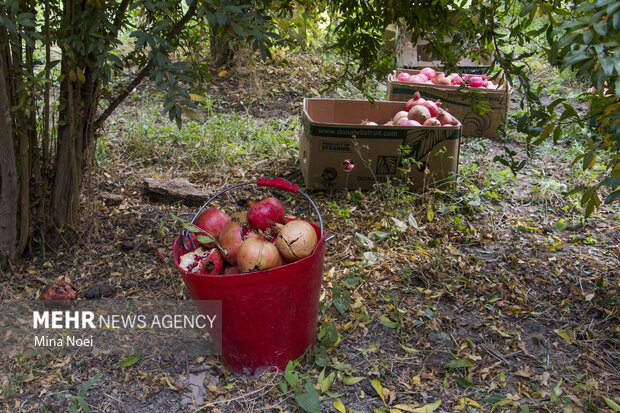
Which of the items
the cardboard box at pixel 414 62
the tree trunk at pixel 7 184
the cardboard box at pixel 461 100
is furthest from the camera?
the cardboard box at pixel 414 62

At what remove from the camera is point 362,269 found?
278 cm

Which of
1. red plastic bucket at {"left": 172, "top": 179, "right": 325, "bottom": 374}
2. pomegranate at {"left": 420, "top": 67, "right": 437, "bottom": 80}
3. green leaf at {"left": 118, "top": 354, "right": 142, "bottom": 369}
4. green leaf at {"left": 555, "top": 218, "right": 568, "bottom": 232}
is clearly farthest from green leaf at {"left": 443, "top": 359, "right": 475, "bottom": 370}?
pomegranate at {"left": 420, "top": 67, "right": 437, "bottom": 80}

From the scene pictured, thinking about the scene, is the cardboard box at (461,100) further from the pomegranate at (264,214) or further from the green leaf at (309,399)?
the green leaf at (309,399)

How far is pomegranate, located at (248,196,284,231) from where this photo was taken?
2102 mm

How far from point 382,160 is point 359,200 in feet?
0.95

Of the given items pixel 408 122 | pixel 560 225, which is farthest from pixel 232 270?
pixel 560 225

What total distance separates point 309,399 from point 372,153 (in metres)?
1.89

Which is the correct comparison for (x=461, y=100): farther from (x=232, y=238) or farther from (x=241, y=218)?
(x=232, y=238)

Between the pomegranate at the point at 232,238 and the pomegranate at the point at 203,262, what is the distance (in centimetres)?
3

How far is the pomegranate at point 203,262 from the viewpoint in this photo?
1944mm

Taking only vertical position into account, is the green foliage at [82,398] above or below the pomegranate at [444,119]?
below

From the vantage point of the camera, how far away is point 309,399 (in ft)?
6.31

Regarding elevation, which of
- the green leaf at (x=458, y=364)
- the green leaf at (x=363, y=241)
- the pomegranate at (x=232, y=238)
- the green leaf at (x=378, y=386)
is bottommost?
the green leaf at (x=378, y=386)
